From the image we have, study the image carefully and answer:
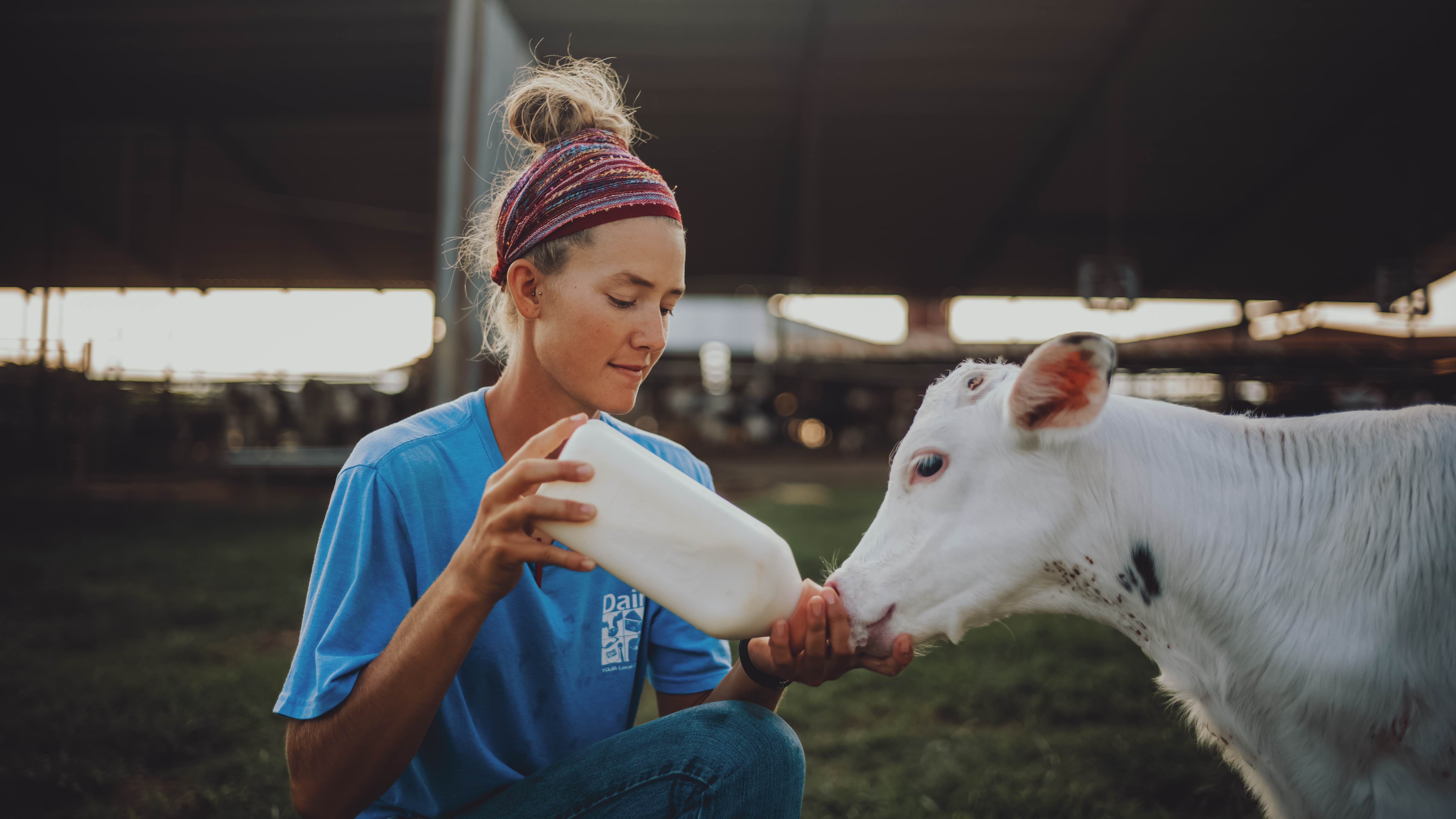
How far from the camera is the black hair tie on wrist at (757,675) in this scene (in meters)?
1.65

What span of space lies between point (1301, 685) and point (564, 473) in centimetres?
134

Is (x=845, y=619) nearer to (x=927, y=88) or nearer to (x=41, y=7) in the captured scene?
(x=927, y=88)

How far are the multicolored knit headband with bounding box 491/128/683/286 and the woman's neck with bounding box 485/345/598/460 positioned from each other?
0.22 m

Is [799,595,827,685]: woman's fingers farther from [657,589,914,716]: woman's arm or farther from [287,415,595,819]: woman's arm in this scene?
[287,415,595,819]: woman's arm

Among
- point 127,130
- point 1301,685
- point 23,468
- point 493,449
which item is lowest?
point 23,468

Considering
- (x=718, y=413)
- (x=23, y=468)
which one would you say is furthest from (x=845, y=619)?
(x=718, y=413)

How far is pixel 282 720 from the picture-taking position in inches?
136

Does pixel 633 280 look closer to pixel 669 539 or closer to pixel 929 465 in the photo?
pixel 669 539

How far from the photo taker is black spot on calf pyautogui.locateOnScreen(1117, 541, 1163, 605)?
5.31 ft

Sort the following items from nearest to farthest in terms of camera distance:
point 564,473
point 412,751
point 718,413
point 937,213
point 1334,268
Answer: point 564,473 → point 412,751 → point 1334,268 → point 937,213 → point 718,413

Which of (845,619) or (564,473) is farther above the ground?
(564,473)

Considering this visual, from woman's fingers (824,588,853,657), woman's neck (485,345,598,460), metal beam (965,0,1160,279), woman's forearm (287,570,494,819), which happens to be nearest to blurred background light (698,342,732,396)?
metal beam (965,0,1160,279)

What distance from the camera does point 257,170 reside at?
52.4 feet

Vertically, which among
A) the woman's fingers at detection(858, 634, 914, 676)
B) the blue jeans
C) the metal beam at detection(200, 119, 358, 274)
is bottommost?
the blue jeans
